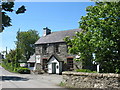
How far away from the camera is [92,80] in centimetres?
1179

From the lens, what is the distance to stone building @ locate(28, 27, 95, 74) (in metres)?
32.2

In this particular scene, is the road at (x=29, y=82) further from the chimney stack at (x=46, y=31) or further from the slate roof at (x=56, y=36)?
the chimney stack at (x=46, y=31)

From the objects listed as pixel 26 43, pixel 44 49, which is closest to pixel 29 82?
pixel 44 49

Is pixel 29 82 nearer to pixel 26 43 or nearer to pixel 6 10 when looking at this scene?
pixel 6 10

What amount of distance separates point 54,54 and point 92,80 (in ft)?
72.6

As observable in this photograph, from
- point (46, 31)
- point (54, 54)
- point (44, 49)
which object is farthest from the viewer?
point (46, 31)

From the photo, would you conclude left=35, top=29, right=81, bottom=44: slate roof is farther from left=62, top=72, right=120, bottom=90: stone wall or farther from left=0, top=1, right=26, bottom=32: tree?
left=62, top=72, right=120, bottom=90: stone wall

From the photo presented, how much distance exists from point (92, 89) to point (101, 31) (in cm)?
428

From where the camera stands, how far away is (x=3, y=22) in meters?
17.3

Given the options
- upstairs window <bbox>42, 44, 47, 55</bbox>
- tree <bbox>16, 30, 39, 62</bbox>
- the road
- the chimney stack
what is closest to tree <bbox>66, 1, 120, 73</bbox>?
the road

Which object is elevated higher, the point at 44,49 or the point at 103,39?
the point at 44,49

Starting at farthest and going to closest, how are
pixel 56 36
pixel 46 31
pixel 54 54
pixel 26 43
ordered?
pixel 26 43
pixel 46 31
pixel 56 36
pixel 54 54

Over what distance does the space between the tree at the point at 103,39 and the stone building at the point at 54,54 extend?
1765cm

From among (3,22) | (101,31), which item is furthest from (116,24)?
(3,22)
